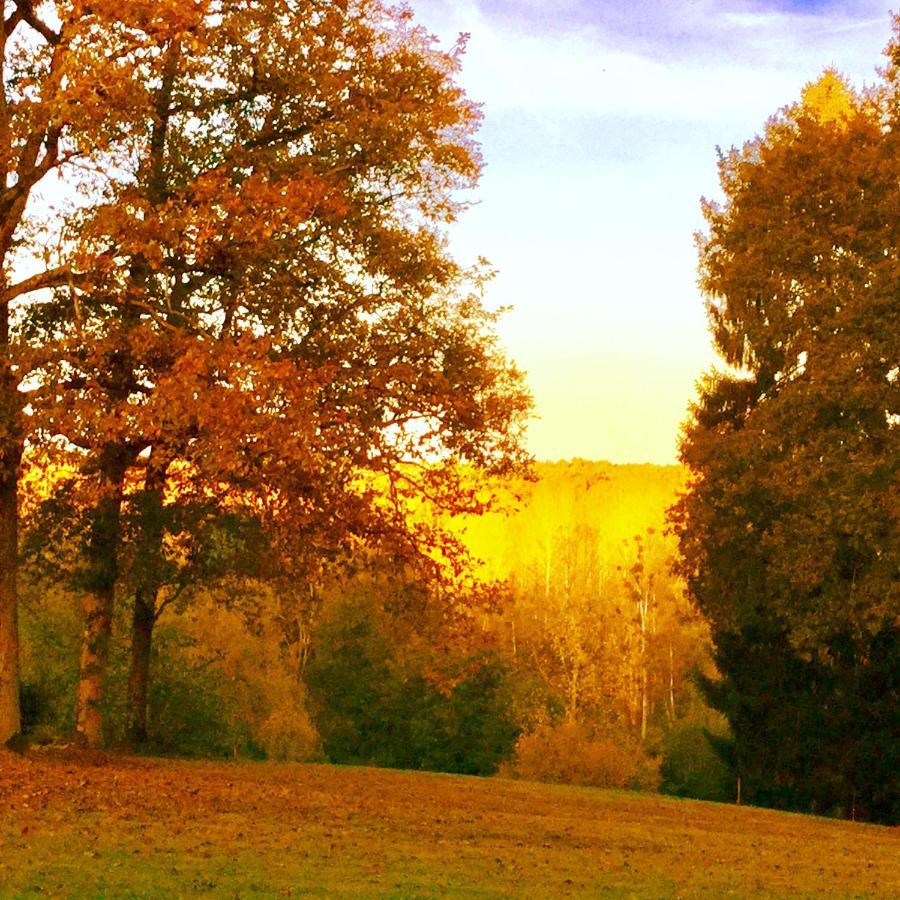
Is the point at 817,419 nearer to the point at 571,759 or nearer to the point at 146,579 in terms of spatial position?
the point at 146,579

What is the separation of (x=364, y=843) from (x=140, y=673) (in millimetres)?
15025

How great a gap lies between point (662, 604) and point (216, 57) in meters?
64.2

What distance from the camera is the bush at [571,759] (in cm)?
3828

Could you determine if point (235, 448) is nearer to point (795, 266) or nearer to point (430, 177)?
point (430, 177)

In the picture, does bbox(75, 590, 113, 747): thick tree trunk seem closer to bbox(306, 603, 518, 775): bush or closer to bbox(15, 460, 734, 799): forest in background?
bbox(15, 460, 734, 799): forest in background

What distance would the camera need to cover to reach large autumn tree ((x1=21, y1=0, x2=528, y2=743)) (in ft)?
62.8

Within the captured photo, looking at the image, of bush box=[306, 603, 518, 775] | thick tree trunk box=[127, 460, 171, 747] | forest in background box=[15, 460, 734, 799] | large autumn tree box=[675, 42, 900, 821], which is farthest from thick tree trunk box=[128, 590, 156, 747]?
bush box=[306, 603, 518, 775]

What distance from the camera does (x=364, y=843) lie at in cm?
1485

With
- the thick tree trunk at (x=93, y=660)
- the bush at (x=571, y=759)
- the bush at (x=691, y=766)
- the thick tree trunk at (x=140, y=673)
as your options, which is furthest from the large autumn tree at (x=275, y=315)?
the bush at (x=691, y=766)

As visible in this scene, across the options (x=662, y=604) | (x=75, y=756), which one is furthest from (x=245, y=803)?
(x=662, y=604)

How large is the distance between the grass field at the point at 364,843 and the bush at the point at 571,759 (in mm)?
13742

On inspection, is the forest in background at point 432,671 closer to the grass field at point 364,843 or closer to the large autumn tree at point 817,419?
the grass field at point 364,843

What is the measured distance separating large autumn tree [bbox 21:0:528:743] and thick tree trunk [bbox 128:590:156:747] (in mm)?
3428

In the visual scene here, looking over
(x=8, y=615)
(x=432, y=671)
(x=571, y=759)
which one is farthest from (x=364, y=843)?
(x=571, y=759)
